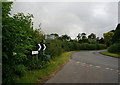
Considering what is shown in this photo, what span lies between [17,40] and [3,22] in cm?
76

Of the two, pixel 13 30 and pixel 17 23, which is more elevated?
pixel 17 23

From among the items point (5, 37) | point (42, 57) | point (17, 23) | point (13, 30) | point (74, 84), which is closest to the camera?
point (5, 37)

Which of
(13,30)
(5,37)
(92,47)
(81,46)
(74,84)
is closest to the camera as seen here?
(5,37)

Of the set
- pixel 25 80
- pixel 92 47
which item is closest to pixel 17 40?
pixel 25 80

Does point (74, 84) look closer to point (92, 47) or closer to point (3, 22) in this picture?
point (3, 22)

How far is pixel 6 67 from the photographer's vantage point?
4.19 m

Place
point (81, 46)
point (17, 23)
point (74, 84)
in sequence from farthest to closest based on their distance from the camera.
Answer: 1. point (81, 46)
2. point (74, 84)
3. point (17, 23)

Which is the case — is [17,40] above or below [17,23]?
below

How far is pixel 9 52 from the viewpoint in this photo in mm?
4379

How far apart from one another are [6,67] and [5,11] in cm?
191

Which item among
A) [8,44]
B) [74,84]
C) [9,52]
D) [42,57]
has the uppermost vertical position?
[8,44]

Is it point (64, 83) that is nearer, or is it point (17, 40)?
point (17, 40)

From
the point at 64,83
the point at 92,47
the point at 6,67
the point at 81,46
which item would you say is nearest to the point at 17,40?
the point at 6,67

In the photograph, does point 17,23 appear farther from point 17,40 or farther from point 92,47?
point 92,47
